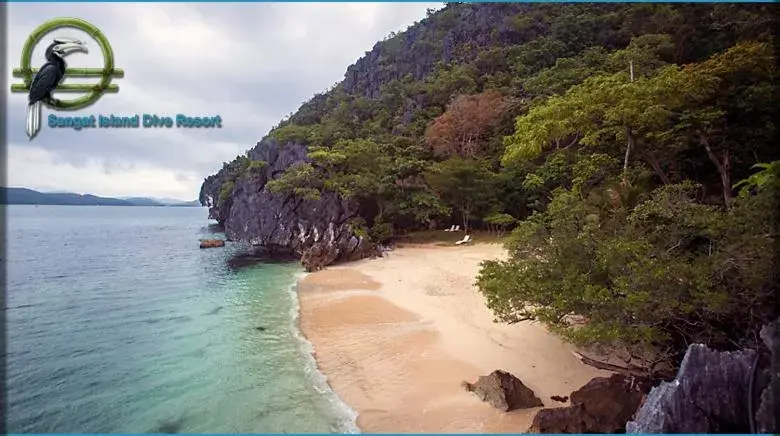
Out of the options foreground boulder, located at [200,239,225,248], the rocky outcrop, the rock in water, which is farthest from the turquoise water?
foreground boulder, located at [200,239,225,248]

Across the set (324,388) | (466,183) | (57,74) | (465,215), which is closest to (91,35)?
(57,74)

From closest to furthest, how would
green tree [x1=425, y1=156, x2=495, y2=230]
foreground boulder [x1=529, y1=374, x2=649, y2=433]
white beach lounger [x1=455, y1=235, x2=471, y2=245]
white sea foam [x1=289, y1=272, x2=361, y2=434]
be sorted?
foreground boulder [x1=529, y1=374, x2=649, y2=433], white sea foam [x1=289, y1=272, x2=361, y2=434], white beach lounger [x1=455, y1=235, x2=471, y2=245], green tree [x1=425, y1=156, x2=495, y2=230]

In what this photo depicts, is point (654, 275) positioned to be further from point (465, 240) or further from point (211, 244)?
point (211, 244)

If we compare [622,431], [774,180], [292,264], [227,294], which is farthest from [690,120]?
[292,264]

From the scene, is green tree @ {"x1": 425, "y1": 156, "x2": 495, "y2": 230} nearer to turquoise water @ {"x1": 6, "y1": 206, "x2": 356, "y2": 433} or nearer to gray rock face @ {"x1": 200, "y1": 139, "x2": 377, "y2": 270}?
gray rock face @ {"x1": 200, "y1": 139, "x2": 377, "y2": 270}

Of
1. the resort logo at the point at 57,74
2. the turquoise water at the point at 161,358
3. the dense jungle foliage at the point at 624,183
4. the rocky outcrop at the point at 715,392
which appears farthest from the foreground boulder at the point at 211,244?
the rocky outcrop at the point at 715,392
